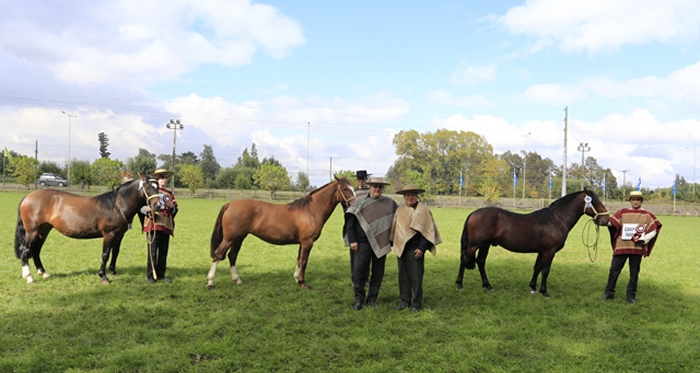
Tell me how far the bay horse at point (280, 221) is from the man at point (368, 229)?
880 millimetres

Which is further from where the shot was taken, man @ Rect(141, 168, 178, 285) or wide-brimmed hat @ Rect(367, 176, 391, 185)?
man @ Rect(141, 168, 178, 285)

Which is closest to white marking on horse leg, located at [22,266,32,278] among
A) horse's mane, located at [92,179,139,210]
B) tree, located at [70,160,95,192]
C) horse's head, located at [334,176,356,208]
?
horse's mane, located at [92,179,139,210]

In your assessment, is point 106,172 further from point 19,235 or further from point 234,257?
point 234,257

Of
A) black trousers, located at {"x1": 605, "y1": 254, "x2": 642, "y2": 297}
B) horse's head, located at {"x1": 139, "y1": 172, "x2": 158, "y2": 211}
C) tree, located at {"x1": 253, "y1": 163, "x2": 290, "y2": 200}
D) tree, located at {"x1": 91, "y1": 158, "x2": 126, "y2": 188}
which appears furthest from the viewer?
tree, located at {"x1": 253, "y1": 163, "x2": 290, "y2": 200}

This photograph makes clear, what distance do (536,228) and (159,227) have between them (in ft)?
22.3

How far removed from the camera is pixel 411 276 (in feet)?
21.7

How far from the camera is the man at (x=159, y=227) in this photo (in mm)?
7734

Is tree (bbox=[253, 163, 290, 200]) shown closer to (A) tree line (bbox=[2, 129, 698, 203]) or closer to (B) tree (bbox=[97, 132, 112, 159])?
(A) tree line (bbox=[2, 129, 698, 203])

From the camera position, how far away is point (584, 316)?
6441 millimetres

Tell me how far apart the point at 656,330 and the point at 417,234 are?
348cm

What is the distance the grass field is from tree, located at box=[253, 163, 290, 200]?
151 feet

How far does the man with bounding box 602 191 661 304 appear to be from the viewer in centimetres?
707

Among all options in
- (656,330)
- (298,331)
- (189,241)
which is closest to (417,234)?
(298,331)

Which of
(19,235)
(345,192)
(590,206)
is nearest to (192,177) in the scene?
(19,235)
